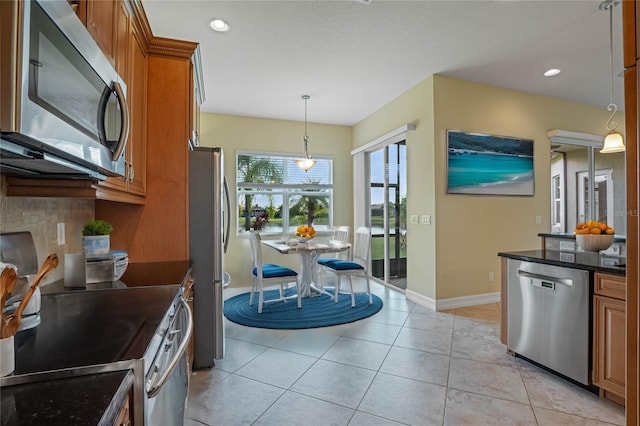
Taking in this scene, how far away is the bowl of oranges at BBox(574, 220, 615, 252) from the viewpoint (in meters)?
2.29

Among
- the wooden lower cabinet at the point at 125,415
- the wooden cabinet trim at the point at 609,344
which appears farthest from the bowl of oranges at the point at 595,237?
the wooden lower cabinet at the point at 125,415

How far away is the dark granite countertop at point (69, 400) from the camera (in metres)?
0.60

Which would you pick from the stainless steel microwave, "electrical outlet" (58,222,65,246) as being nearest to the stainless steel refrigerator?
"electrical outlet" (58,222,65,246)

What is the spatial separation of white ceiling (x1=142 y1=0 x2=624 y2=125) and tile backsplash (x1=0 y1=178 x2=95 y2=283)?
1.75m

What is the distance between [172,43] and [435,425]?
311cm

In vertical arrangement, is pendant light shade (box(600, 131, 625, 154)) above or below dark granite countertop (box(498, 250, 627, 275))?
above

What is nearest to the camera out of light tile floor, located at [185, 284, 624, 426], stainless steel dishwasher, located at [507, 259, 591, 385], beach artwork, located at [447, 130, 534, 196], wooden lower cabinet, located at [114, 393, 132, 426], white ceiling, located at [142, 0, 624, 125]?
wooden lower cabinet, located at [114, 393, 132, 426]

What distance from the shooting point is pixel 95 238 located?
68.7 inches

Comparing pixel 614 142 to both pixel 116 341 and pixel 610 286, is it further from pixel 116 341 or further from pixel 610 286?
pixel 116 341

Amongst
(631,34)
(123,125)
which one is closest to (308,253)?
(123,125)

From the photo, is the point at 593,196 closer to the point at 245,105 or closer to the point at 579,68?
the point at 579,68

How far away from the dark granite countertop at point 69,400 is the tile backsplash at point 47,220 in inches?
A: 34.6

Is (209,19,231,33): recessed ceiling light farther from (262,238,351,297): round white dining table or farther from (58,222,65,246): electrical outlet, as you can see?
(262,238,351,297): round white dining table

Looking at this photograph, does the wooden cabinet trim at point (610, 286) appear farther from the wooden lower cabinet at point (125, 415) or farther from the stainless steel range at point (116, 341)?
the wooden lower cabinet at point (125, 415)
